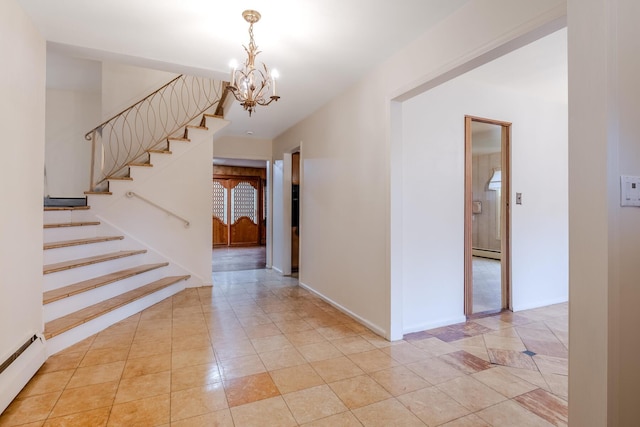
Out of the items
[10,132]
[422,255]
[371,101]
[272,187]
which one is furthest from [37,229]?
[272,187]

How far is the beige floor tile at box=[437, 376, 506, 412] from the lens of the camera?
6.07 feet

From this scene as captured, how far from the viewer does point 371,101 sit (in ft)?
9.88

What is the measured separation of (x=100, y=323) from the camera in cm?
292

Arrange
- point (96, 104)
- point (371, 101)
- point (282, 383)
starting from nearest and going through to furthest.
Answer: point (282, 383), point (371, 101), point (96, 104)

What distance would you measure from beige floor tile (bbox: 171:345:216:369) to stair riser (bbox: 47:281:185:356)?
907 mm

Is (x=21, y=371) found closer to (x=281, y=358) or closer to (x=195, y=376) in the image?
(x=195, y=376)

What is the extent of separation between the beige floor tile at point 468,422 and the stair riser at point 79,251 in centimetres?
374

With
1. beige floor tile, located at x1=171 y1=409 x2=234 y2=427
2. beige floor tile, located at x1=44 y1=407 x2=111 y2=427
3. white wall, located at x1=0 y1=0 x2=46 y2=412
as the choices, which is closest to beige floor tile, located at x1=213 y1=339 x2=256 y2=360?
beige floor tile, located at x1=171 y1=409 x2=234 y2=427

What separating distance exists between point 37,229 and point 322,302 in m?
2.88

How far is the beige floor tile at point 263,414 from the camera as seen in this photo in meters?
1.67

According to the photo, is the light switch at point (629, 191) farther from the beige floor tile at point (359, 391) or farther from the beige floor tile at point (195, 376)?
the beige floor tile at point (195, 376)

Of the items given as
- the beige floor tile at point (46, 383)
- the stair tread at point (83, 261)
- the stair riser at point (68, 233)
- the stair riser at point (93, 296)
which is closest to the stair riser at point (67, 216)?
the stair riser at point (68, 233)

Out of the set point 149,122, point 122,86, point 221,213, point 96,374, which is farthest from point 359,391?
point 221,213

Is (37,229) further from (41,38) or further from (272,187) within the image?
(272,187)
